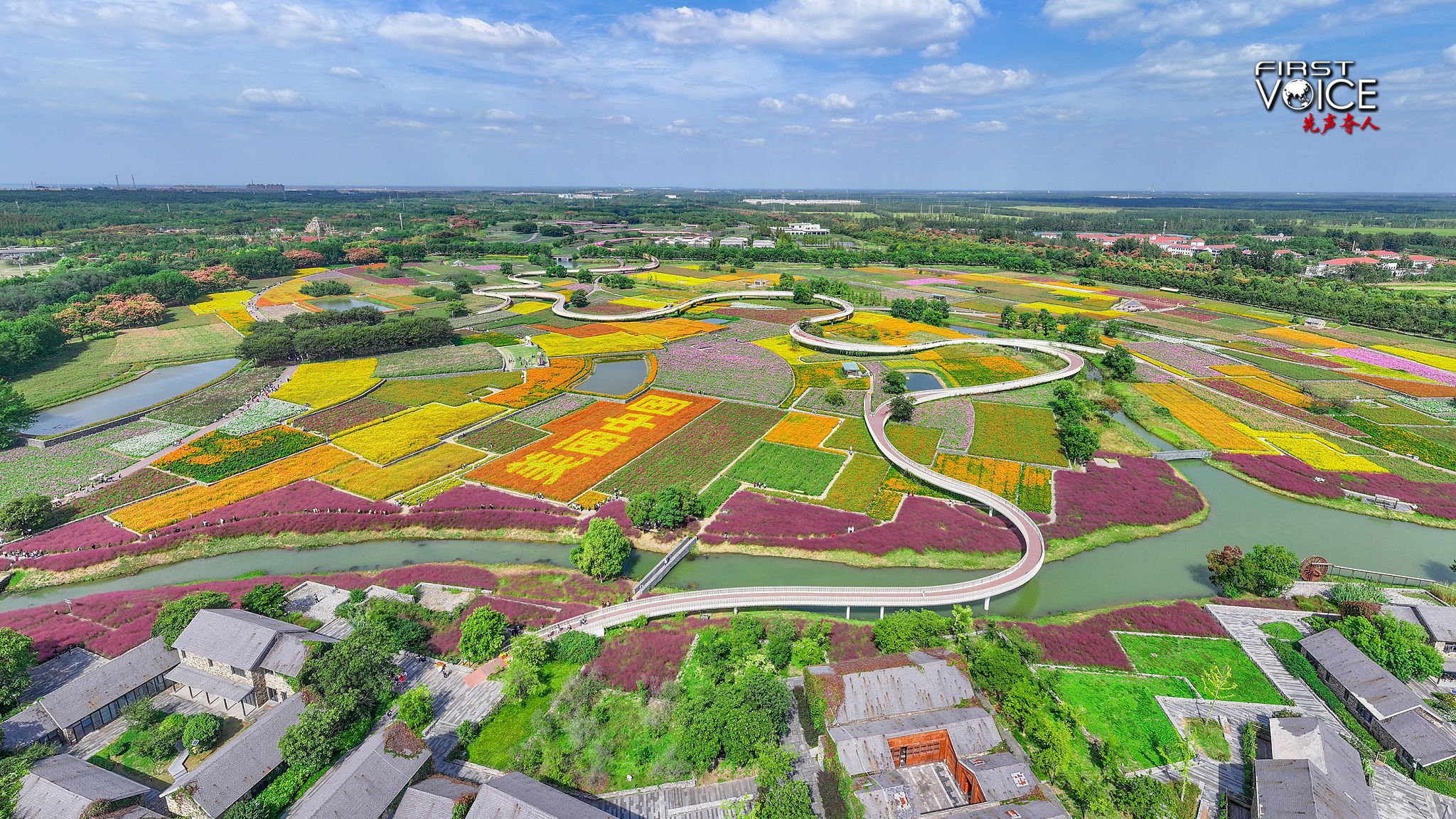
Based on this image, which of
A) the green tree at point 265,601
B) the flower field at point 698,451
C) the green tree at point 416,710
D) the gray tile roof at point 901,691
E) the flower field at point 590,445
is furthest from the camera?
the flower field at point 698,451

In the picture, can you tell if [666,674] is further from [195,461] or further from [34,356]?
[34,356]

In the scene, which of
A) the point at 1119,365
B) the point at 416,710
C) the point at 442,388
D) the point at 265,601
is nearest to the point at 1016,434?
the point at 1119,365

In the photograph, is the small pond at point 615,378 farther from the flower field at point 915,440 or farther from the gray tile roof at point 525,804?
the gray tile roof at point 525,804

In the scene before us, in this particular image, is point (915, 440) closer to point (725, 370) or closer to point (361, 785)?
point (725, 370)

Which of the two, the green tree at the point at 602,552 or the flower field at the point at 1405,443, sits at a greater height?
the flower field at the point at 1405,443

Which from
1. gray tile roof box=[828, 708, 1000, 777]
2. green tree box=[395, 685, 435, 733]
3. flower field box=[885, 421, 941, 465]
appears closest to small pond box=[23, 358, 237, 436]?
green tree box=[395, 685, 435, 733]

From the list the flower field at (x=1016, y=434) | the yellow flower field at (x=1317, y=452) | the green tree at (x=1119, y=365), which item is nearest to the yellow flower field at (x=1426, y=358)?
the yellow flower field at (x=1317, y=452)

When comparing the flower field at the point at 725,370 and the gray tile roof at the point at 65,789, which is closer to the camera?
the gray tile roof at the point at 65,789

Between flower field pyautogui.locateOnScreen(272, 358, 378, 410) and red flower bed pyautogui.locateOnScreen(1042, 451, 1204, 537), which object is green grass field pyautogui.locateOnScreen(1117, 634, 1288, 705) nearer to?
red flower bed pyautogui.locateOnScreen(1042, 451, 1204, 537)
